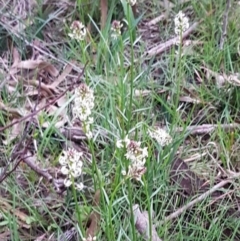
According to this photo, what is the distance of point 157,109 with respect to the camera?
7.85 feet

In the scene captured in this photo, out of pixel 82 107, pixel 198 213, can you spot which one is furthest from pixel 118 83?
pixel 82 107

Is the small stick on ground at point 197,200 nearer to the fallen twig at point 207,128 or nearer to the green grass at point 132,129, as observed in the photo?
the green grass at point 132,129

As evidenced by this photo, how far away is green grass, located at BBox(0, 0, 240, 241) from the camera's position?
192cm

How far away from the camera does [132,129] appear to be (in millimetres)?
1937

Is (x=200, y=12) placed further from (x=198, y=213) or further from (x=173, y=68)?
(x=198, y=213)

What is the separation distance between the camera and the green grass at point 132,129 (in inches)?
75.5

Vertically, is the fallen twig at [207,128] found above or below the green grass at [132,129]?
below

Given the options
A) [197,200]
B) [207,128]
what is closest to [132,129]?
[197,200]

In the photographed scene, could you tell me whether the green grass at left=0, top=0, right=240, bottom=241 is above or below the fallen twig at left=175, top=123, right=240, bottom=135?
above

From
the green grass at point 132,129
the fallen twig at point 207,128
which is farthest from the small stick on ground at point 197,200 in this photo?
the fallen twig at point 207,128

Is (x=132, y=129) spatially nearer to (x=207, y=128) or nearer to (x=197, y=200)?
(x=197, y=200)

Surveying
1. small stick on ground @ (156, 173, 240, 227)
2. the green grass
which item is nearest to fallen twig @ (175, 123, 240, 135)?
the green grass

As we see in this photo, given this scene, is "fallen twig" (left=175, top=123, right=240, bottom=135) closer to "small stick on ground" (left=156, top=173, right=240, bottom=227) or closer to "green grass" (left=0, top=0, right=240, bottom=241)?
"green grass" (left=0, top=0, right=240, bottom=241)

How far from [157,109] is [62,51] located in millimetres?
543
